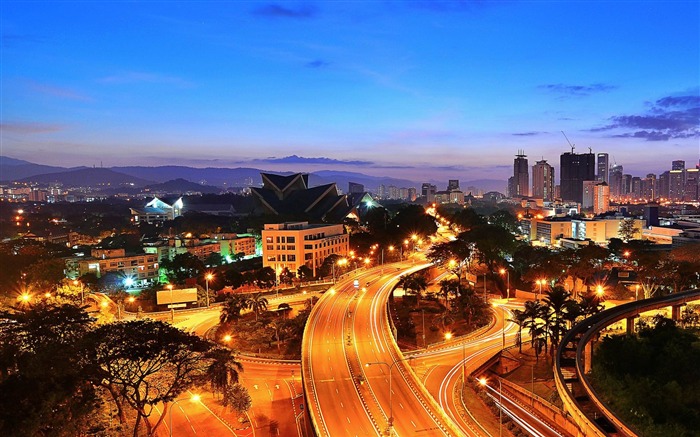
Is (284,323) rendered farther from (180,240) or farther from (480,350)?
(180,240)

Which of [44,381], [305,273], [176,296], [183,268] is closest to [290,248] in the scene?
[305,273]

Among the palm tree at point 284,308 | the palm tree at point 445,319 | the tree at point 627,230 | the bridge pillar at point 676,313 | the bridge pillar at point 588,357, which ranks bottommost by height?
the palm tree at point 445,319

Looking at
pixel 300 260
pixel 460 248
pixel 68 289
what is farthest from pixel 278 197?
pixel 68 289

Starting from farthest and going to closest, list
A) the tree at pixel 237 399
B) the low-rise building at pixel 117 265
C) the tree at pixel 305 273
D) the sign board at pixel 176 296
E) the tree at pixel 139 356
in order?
the tree at pixel 305 273
the low-rise building at pixel 117 265
the sign board at pixel 176 296
the tree at pixel 237 399
the tree at pixel 139 356

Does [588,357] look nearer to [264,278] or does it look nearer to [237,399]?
[237,399]

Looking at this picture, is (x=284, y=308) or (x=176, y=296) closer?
(x=176, y=296)

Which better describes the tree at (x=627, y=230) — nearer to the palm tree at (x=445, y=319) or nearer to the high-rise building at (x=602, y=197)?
the palm tree at (x=445, y=319)

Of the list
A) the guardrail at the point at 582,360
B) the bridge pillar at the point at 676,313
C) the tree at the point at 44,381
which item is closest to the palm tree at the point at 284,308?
the tree at the point at 44,381

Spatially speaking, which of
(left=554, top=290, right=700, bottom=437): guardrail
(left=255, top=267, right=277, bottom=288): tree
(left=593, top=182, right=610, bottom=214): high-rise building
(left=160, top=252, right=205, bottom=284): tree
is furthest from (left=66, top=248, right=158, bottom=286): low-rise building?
(left=593, top=182, right=610, bottom=214): high-rise building

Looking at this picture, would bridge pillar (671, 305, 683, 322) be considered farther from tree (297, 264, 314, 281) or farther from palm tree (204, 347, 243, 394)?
tree (297, 264, 314, 281)
